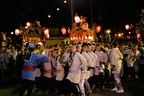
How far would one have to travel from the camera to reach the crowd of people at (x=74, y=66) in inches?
194

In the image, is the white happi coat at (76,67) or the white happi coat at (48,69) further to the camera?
the white happi coat at (48,69)

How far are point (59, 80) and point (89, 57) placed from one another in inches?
55.5

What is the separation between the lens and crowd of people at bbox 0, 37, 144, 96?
4930 mm

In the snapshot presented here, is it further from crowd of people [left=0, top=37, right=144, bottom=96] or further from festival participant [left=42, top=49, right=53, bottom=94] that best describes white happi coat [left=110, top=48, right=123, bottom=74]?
festival participant [left=42, top=49, right=53, bottom=94]

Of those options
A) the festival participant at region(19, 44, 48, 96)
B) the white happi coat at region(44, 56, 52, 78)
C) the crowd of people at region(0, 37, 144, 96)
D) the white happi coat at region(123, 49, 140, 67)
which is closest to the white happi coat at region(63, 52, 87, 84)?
the crowd of people at region(0, 37, 144, 96)

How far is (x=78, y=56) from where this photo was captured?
502cm

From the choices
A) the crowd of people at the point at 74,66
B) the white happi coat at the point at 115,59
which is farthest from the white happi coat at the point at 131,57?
the white happi coat at the point at 115,59

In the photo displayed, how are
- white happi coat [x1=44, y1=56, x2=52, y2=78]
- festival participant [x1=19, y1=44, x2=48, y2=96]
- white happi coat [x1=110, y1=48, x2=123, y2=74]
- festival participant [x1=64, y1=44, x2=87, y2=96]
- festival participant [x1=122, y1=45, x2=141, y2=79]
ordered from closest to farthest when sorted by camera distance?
festival participant [x1=19, y1=44, x2=48, y2=96] → festival participant [x1=64, y1=44, x2=87, y2=96] → white happi coat [x1=110, y1=48, x2=123, y2=74] → white happi coat [x1=44, y1=56, x2=52, y2=78] → festival participant [x1=122, y1=45, x2=141, y2=79]

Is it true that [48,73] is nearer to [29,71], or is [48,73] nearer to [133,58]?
[29,71]

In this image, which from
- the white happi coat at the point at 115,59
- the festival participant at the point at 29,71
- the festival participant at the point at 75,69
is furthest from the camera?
the white happi coat at the point at 115,59

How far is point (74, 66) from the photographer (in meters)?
4.99

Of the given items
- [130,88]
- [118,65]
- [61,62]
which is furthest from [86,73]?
[130,88]

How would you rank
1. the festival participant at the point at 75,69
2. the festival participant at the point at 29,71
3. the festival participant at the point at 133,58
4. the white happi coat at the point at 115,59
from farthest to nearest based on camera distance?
the festival participant at the point at 133,58, the white happi coat at the point at 115,59, the festival participant at the point at 75,69, the festival participant at the point at 29,71

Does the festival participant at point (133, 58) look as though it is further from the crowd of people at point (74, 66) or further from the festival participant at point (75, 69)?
the festival participant at point (75, 69)
